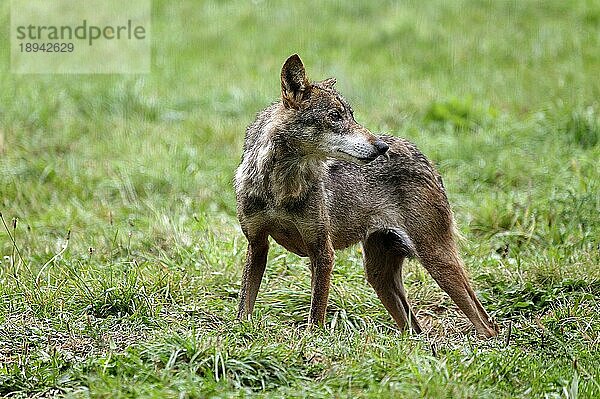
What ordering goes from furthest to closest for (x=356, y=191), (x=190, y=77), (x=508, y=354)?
(x=190, y=77) < (x=356, y=191) < (x=508, y=354)

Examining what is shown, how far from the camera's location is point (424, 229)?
240 inches

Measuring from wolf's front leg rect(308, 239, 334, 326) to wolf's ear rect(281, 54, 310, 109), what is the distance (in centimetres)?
84

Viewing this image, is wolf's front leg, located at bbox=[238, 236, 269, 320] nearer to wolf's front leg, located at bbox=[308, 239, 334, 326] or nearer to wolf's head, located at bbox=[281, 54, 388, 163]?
wolf's front leg, located at bbox=[308, 239, 334, 326]

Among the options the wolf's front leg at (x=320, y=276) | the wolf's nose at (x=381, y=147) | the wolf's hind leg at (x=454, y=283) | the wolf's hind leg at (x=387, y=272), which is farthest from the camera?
the wolf's hind leg at (x=387, y=272)

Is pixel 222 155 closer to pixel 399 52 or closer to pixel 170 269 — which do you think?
pixel 170 269

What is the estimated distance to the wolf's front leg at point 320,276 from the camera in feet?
Answer: 18.2

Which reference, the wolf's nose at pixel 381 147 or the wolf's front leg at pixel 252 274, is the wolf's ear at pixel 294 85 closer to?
the wolf's nose at pixel 381 147

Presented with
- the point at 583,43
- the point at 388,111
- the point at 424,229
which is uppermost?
the point at 583,43

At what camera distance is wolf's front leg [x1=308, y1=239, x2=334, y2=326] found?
556 centimetres

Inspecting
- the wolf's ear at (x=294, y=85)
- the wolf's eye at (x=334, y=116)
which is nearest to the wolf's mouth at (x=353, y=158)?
the wolf's eye at (x=334, y=116)

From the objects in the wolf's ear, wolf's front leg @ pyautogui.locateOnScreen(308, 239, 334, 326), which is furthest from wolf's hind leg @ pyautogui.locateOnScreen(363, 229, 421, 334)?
the wolf's ear

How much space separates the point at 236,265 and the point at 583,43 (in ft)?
25.6

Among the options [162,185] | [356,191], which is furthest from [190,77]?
[356,191]

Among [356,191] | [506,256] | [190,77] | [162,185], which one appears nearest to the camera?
[356,191]
